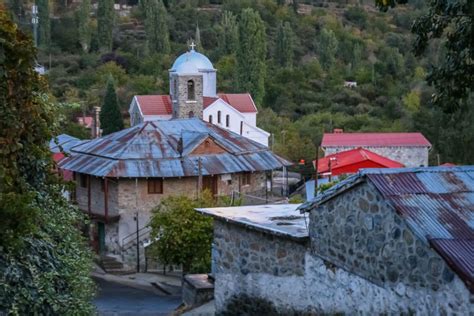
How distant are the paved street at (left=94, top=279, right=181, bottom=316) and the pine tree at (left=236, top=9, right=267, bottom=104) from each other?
1382 inches

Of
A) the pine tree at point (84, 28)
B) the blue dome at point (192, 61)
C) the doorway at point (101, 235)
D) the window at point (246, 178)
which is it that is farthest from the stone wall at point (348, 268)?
the pine tree at point (84, 28)

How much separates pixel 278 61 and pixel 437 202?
72.3 m

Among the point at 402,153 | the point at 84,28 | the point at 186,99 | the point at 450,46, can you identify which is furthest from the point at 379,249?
the point at 84,28

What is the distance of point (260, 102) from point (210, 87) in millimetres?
11744

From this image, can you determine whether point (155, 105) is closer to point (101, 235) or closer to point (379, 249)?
point (101, 235)

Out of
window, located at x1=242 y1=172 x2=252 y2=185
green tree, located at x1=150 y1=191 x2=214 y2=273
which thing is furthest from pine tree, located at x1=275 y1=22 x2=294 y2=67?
green tree, located at x1=150 y1=191 x2=214 y2=273

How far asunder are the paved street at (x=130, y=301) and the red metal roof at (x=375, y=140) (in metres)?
19.2

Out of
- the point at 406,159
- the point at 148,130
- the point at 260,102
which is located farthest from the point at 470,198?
the point at 260,102

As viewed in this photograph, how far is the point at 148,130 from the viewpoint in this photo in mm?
35562

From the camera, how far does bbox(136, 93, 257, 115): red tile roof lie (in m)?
51.2

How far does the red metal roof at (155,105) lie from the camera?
168 feet

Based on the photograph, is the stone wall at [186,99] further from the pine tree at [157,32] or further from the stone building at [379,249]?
the stone building at [379,249]

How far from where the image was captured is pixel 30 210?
8391 mm

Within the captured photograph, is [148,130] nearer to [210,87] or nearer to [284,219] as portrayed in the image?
[210,87]
